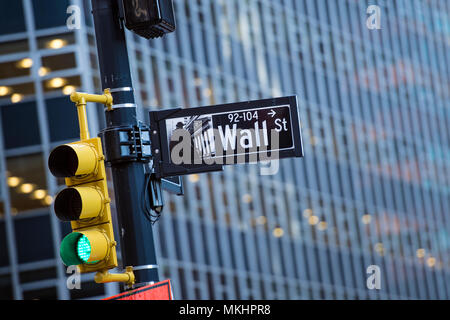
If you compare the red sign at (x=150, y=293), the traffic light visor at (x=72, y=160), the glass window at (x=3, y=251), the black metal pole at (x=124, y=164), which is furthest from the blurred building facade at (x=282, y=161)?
the red sign at (x=150, y=293)

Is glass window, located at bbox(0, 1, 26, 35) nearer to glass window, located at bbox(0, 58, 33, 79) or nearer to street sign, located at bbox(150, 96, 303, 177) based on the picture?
glass window, located at bbox(0, 58, 33, 79)

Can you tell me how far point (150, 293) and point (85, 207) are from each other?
2.66ft

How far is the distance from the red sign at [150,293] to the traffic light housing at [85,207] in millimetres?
328

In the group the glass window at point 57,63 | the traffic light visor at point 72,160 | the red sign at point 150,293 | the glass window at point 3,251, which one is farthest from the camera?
the glass window at point 57,63

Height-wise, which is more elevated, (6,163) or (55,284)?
(6,163)

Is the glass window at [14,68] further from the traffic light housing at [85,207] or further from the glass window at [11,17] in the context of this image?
the traffic light housing at [85,207]

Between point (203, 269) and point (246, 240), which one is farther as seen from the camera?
point (246, 240)

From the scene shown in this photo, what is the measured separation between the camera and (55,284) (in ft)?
89.6

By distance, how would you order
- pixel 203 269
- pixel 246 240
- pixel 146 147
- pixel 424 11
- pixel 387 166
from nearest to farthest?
1. pixel 146 147
2. pixel 203 269
3. pixel 246 240
4. pixel 387 166
5. pixel 424 11

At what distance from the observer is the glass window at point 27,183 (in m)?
27.5

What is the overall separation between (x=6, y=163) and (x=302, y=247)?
15.6m

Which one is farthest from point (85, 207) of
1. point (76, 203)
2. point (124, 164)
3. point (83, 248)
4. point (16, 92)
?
point (16, 92)

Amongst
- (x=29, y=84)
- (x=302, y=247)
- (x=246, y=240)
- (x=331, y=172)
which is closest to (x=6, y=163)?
(x=29, y=84)

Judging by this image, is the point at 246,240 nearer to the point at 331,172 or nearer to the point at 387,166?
the point at 331,172
